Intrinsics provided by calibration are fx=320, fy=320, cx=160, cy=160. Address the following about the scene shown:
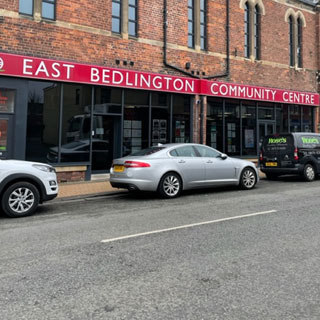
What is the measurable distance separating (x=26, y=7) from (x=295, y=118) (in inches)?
582

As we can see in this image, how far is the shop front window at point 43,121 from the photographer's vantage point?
1097cm

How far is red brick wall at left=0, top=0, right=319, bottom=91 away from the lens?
36.3ft

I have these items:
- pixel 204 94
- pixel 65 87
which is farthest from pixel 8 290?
pixel 204 94

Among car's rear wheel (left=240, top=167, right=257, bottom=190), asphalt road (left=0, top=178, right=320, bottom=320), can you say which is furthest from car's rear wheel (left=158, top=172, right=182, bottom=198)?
car's rear wheel (left=240, top=167, right=257, bottom=190)

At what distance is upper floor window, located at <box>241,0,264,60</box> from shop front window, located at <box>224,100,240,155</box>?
9.90 feet

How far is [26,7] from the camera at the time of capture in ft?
36.0

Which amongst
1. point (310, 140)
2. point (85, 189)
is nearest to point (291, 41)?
point (310, 140)

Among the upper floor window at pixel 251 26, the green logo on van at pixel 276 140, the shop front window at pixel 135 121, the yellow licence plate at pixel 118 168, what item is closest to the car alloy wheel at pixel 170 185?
the yellow licence plate at pixel 118 168

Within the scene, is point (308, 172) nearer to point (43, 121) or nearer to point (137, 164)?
point (137, 164)

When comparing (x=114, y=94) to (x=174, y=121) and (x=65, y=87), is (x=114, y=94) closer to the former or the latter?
(x=65, y=87)

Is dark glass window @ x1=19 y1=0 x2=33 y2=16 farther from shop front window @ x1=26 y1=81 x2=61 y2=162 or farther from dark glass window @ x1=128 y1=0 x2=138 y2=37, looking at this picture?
dark glass window @ x1=128 y1=0 x2=138 y2=37

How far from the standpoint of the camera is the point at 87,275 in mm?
3504

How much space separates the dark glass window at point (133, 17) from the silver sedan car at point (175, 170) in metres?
6.51

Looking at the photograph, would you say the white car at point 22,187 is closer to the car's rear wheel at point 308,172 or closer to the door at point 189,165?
the door at point 189,165
